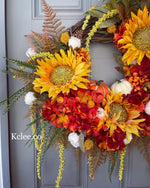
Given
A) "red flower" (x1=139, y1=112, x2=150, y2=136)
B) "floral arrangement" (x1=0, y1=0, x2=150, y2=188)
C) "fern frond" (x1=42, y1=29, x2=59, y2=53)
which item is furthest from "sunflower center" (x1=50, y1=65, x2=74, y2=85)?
"red flower" (x1=139, y1=112, x2=150, y2=136)

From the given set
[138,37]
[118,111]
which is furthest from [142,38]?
[118,111]

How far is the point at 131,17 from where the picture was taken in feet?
2.25

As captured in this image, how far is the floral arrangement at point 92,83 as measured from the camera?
0.66m

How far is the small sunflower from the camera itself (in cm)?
69

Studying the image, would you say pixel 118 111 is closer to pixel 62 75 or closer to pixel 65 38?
pixel 62 75

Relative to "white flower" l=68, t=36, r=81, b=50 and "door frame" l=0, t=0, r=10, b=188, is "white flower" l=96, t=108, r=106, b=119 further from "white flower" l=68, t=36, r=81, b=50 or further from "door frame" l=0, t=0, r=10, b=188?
"door frame" l=0, t=0, r=10, b=188

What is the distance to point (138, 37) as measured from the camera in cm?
67

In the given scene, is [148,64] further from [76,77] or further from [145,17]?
[76,77]

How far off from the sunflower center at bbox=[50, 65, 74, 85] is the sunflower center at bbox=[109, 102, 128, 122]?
24cm

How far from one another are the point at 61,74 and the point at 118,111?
1.01 ft

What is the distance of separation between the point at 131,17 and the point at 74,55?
301mm

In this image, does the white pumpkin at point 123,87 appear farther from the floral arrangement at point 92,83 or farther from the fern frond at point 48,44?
the fern frond at point 48,44

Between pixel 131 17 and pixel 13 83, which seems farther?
pixel 13 83

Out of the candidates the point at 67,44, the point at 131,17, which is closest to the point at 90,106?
the point at 67,44
